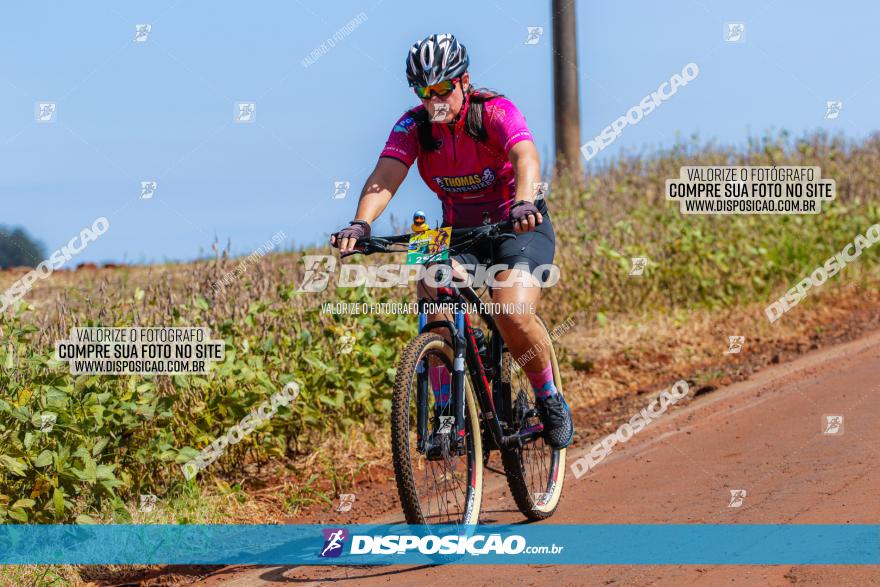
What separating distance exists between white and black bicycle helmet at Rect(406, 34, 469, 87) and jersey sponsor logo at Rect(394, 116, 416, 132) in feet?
1.28

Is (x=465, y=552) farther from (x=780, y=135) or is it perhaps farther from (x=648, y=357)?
(x=780, y=135)

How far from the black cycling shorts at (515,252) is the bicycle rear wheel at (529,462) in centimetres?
49

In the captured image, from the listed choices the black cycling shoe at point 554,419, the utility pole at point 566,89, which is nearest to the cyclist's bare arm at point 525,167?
the black cycling shoe at point 554,419

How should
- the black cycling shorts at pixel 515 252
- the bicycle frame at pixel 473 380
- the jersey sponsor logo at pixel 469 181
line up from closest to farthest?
the bicycle frame at pixel 473 380, the black cycling shorts at pixel 515 252, the jersey sponsor logo at pixel 469 181

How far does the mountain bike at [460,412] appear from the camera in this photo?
5.57 meters

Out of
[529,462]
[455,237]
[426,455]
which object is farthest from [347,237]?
[529,462]

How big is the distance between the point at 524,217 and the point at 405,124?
115 centimetres

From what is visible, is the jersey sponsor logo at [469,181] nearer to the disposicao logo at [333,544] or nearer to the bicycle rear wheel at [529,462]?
the bicycle rear wheel at [529,462]

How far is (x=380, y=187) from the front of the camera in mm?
6363

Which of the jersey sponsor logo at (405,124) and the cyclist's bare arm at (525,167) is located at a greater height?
the jersey sponsor logo at (405,124)

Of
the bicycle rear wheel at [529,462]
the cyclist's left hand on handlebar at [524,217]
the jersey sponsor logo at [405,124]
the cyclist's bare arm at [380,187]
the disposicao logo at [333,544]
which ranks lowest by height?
the disposicao logo at [333,544]

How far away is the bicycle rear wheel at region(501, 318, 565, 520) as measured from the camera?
6.48 meters

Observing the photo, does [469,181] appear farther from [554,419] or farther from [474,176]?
[554,419]

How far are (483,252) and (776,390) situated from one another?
4437 mm
